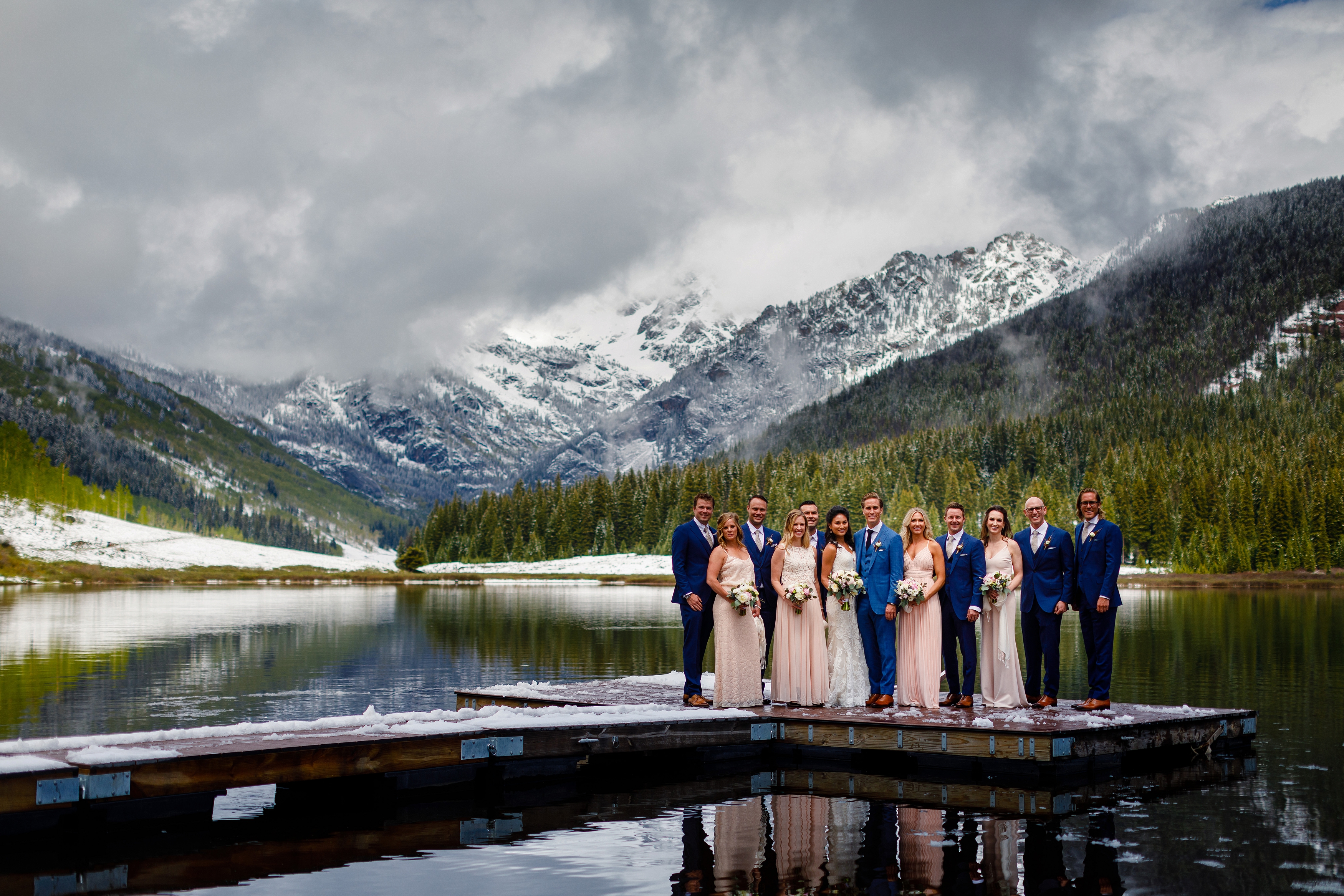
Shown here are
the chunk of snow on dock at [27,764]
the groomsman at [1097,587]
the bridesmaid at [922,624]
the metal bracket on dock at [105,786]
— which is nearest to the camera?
the chunk of snow on dock at [27,764]

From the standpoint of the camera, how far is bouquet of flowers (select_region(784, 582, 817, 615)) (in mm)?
16703

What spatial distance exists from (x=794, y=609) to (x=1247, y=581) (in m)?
88.4

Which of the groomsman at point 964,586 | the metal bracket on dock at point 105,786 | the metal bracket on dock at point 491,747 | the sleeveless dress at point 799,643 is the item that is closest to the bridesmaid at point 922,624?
the groomsman at point 964,586

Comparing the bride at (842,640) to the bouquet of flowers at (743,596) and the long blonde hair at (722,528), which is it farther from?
the long blonde hair at (722,528)

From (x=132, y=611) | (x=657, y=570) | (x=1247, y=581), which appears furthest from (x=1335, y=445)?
(x=132, y=611)

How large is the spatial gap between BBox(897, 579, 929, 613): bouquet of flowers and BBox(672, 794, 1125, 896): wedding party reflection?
3.82 m

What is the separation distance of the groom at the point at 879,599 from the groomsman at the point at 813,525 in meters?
0.61

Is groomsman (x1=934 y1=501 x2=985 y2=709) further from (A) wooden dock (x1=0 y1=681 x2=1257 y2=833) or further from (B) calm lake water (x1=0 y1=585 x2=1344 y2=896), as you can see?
(B) calm lake water (x1=0 y1=585 x2=1344 y2=896)

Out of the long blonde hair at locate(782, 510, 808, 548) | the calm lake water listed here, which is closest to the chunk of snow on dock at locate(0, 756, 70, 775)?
the calm lake water

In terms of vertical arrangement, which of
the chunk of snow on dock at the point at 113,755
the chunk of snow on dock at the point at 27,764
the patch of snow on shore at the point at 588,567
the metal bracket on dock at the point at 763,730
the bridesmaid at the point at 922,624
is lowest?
the patch of snow on shore at the point at 588,567

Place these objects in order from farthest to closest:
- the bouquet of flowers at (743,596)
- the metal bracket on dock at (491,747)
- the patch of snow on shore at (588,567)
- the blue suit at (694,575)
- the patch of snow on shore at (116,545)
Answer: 1. the patch of snow on shore at (116,545)
2. the patch of snow on shore at (588,567)
3. the blue suit at (694,575)
4. the bouquet of flowers at (743,596)
5. the metal bracket on dock at (491,747)

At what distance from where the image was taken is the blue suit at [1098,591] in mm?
16594

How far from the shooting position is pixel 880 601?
1680 centimetres

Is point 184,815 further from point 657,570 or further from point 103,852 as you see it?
point 657,570
